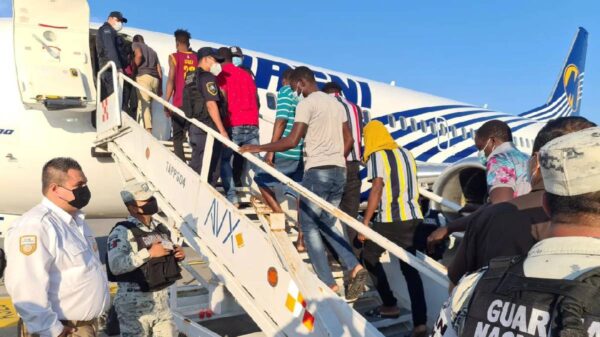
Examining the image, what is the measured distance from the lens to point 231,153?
5199 millimetres

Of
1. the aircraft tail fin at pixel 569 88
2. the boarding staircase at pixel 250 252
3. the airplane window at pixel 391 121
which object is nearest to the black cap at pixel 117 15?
the boarding staircase at pixel 250 252

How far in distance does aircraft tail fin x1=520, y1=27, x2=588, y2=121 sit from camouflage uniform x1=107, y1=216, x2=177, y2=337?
64.8 feet

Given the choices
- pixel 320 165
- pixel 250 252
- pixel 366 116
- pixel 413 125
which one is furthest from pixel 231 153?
pixel 413 125

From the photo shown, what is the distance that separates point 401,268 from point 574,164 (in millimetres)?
2827

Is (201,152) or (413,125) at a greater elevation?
(413,125)

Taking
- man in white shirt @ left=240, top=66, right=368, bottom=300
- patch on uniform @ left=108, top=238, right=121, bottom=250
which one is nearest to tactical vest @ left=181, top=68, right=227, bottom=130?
man in white shirt @ left=240, top=66, right=368, bottom=300

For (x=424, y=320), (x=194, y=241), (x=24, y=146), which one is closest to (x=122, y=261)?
(x=194, y=241)

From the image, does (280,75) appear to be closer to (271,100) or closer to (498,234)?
(271,100)

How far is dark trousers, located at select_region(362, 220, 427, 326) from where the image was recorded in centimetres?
375

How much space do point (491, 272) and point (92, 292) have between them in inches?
83.8

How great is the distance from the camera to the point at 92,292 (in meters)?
2.67

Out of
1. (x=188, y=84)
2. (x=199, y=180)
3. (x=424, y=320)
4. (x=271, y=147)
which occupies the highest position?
(x=188, y=84)

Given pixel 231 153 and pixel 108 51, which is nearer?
pixel 231 153

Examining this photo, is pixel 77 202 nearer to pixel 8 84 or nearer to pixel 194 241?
pixel 194 241
